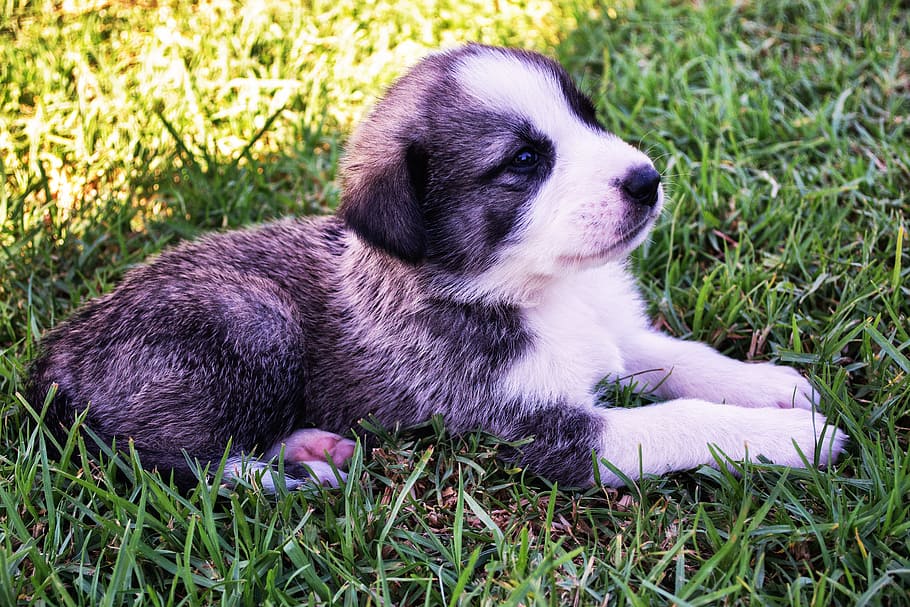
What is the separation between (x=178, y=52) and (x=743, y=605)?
5479 millimetres

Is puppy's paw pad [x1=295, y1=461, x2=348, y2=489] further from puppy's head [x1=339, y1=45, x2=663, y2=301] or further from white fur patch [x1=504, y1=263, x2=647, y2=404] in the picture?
puppy's head [x1=339, y1=45, x2=663, y2=301]

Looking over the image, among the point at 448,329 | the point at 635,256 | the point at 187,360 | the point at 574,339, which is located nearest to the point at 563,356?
the point at 574,339

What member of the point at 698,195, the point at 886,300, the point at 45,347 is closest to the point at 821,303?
the point at 886,300

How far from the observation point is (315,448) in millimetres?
3908

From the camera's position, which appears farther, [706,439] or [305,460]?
[305,460]

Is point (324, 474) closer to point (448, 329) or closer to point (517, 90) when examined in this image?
point (448, 329)

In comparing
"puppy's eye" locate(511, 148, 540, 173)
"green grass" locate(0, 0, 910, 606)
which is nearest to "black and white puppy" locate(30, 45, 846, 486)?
"puppy's eye" locate(511, 148, 540, 173)

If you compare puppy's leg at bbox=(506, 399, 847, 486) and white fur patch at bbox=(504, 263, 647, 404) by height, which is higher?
white fur patch at bbox=(504, 263, 647, 404)

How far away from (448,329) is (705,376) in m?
1.23

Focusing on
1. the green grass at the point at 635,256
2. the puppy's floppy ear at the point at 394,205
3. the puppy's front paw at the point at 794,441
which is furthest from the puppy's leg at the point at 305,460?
the puppy's front paw at the point at 794,441

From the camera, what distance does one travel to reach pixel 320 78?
648cm

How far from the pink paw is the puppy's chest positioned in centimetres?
77

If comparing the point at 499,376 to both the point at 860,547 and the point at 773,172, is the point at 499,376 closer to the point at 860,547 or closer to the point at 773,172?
the point at 860,547

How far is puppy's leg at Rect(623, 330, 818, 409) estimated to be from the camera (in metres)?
3.96
